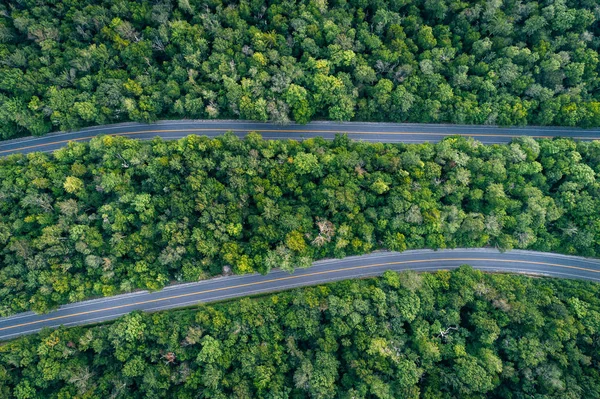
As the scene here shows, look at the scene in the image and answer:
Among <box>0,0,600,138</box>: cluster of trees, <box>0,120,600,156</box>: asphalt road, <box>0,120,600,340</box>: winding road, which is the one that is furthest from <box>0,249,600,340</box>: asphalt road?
<box>0,0,600,138</box>: cluster of trees

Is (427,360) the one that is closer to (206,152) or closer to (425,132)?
(425,132)

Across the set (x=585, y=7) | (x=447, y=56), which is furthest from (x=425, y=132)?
(x=585, y=7)

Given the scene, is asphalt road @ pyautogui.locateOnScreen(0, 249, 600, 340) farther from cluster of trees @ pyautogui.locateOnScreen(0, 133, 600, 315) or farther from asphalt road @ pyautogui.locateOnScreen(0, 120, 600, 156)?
asphalt road @ pyautogui.locateOnScreen(0, 120, 600, 156)

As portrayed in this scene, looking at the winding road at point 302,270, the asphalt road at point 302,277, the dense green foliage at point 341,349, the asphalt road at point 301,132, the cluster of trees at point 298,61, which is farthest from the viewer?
the asphalt road at point 301,132

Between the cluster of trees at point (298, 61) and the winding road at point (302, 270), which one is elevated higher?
the cluster of trees at point (298, 61)

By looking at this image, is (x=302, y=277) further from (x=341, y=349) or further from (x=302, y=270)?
(x=341, y=349)

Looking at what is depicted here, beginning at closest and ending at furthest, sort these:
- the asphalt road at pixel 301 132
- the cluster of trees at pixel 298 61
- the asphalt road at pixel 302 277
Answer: the asphalt road at pixel 302 277 < the cluster of trees at pixel 298 61 < the asphalt road at pixel 301 132

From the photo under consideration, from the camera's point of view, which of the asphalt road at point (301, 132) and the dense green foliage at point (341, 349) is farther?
the asphalt road at point (301, 132)

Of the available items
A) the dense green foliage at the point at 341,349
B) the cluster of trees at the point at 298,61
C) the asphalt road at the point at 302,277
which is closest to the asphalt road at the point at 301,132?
the cluster of trees at the point at 298,61

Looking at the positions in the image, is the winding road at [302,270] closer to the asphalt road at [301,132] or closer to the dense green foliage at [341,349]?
the asphalt road at [301,132]
